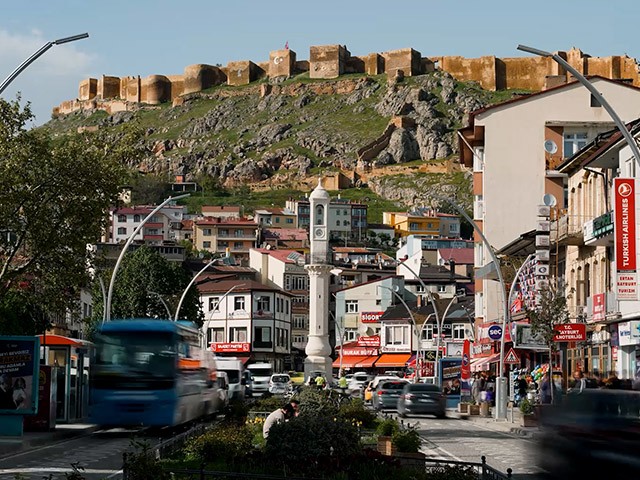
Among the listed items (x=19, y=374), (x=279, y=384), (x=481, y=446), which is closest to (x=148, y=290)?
(x=279, y=384)

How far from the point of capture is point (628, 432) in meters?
16.1

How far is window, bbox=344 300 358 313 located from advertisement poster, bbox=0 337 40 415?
399 feet

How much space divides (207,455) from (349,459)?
128 inches

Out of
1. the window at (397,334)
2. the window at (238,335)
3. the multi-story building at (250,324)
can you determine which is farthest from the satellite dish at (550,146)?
the window at (238,335)

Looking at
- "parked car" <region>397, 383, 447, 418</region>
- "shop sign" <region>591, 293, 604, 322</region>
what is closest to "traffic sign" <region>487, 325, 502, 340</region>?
"shop sign" <region>591, 293, 604, 322</region>

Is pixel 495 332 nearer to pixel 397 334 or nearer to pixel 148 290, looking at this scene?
pixel 148 290

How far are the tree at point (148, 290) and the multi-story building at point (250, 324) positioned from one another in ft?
73.2

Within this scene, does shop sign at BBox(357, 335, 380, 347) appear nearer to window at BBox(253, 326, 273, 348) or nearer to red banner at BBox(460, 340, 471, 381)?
window at BBox(253, 326, 273, 348)

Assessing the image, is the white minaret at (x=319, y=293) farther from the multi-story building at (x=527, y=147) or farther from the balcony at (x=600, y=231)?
the balcony at (x=600, y=231)

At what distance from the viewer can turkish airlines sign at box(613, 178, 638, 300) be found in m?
39.0

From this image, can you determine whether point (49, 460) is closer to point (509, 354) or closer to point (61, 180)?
point (61, 180)

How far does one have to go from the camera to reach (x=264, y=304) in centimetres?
14038

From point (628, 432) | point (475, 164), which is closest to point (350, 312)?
point (475, 164)

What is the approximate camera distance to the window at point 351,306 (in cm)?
15325
